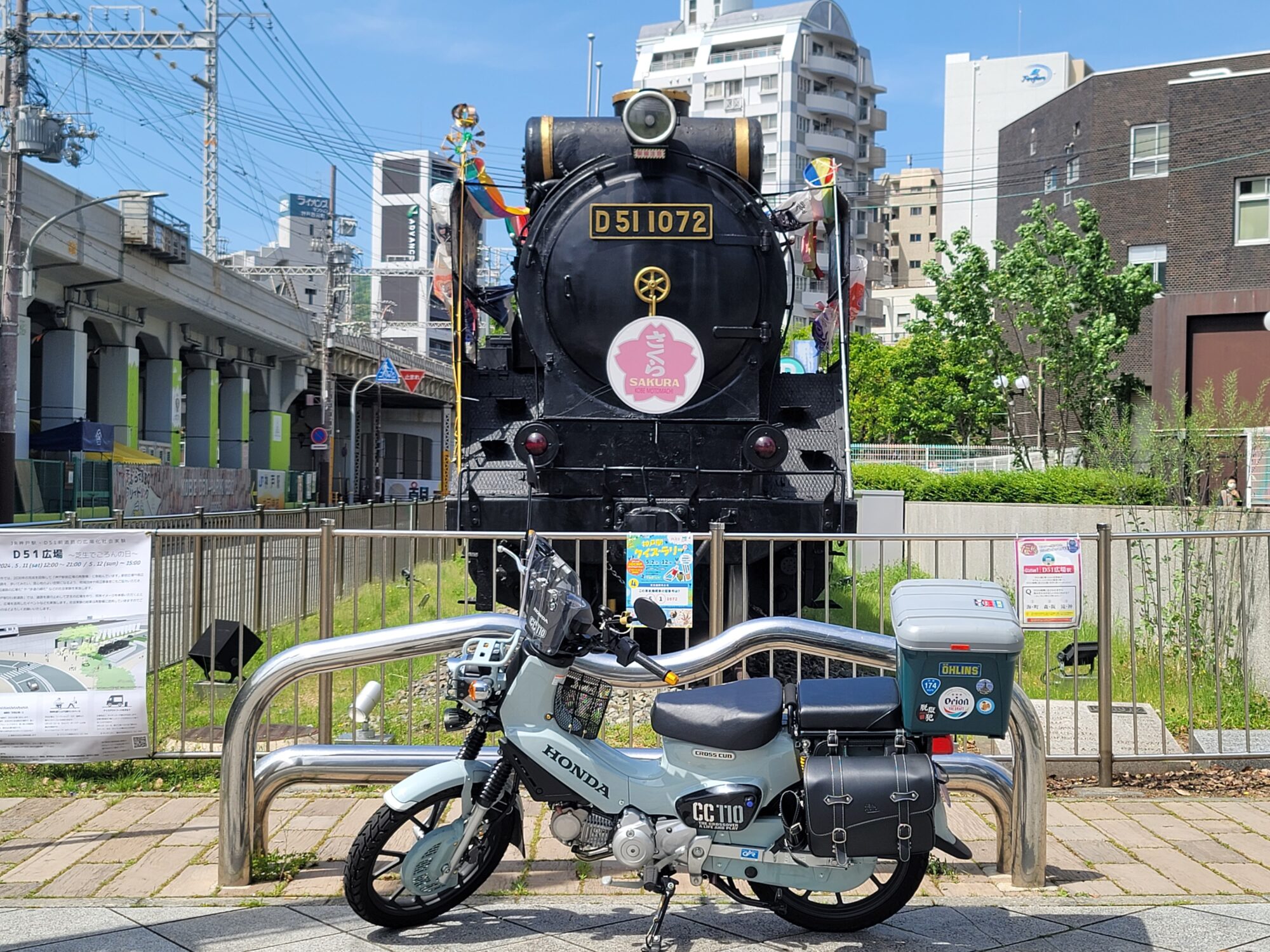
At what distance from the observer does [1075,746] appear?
21.1 ft

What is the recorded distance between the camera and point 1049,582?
620 centimetres

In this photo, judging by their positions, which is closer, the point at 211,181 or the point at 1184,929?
the point at 1184,929

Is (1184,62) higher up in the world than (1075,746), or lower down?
higher up

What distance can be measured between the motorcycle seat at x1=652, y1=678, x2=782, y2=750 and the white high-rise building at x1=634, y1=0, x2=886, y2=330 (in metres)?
81.1

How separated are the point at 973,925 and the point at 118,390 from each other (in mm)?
35071

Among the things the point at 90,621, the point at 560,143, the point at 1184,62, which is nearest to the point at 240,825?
the point at 90,621

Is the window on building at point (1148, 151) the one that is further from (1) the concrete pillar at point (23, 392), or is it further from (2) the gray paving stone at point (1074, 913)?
(2) the gray paving stone at point (1074, 913)

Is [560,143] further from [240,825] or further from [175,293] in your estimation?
[175,293]

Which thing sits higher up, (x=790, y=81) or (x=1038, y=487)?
(x=790, y=81)

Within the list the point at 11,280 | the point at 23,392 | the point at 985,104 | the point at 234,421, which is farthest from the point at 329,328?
the point at 985,104

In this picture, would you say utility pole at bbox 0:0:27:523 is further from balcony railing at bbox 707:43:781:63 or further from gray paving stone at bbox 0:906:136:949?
balcony railing at bbox 707:43:781:63

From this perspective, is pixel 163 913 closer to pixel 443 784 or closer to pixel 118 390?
pixel 443 784

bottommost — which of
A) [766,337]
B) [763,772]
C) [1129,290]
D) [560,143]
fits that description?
[763,772]

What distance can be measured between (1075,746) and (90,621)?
4.99 meters
